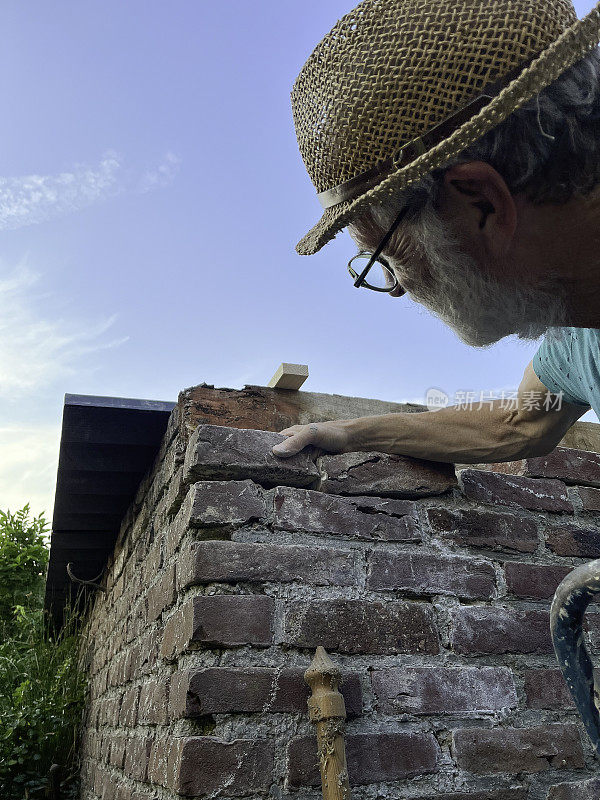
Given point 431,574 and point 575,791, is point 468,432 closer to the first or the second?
point 431,574

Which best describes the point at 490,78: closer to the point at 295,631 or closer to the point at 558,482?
the point at 295,631

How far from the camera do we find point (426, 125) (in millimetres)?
1187

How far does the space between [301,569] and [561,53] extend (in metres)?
1.27

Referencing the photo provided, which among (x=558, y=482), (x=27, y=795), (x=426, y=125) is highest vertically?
(x=426, y=125)

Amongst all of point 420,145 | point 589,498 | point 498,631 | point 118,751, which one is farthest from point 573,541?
point 118,751

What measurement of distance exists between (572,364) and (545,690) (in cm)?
90

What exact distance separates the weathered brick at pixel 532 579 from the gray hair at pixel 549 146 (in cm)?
114

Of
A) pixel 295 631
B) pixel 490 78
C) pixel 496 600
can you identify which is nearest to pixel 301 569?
pixel 295 631

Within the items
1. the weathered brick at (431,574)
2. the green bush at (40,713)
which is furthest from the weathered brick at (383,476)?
the green bush at (40,713)

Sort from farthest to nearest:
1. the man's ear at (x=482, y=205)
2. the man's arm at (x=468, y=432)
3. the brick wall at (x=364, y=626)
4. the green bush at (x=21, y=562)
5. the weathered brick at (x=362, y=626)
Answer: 1. the green bush at (x=21, y=562)
2. the man's arm at (x=468, y=432)
3. the weathered brick at (x=362, y=626)
4. the brick wall at (x=364, y=626)
5. the man's ear at (x=482, y=205)

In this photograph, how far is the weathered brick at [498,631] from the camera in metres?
1.82

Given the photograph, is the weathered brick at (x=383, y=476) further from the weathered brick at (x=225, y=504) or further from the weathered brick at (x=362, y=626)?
the weathered brick at (x=362, y=626)

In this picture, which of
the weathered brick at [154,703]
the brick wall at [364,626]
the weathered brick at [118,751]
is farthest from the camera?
the weathered brick at [118,751]

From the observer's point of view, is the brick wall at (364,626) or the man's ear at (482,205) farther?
the brick wall at (364,626)
